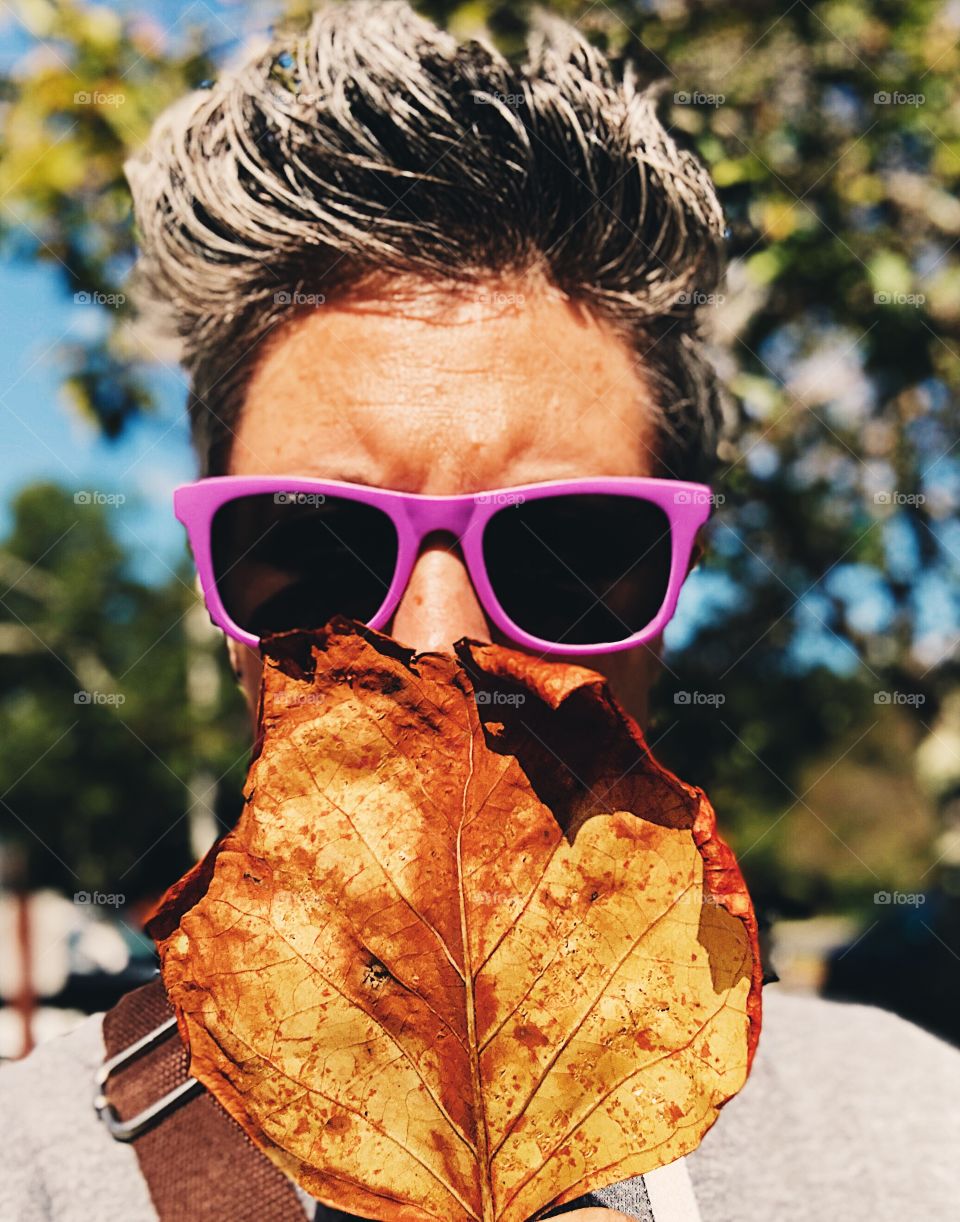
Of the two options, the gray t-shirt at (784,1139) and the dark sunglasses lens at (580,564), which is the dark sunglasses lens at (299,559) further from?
the gray t-shirt at (784,1139)

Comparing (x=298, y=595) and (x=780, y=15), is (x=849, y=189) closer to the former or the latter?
(x=780, y=15)

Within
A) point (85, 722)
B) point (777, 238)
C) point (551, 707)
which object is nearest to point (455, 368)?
point (551, 707)

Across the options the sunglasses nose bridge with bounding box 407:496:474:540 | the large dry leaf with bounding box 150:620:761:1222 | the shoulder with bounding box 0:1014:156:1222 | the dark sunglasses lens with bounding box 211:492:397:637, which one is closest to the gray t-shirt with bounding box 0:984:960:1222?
the shoulder with bounding box 0:1014:156:1222

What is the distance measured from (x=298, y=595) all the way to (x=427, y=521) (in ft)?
0.60

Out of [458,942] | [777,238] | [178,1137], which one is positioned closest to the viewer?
[458,942]

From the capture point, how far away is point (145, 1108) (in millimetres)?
1090

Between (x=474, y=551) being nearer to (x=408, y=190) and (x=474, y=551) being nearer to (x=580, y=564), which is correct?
A: (x=580, y=564)

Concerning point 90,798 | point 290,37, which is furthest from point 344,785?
point 90,798

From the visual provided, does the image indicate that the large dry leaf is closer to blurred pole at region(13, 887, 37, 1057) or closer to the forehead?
the forehead

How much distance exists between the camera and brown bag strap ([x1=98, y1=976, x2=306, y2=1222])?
1013mm

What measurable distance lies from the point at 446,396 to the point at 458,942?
2.25 ft

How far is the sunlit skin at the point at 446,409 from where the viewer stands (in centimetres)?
114

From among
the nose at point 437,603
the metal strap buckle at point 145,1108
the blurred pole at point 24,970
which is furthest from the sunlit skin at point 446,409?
the blurred pole at point 24,970

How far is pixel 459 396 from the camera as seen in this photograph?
118 cm
